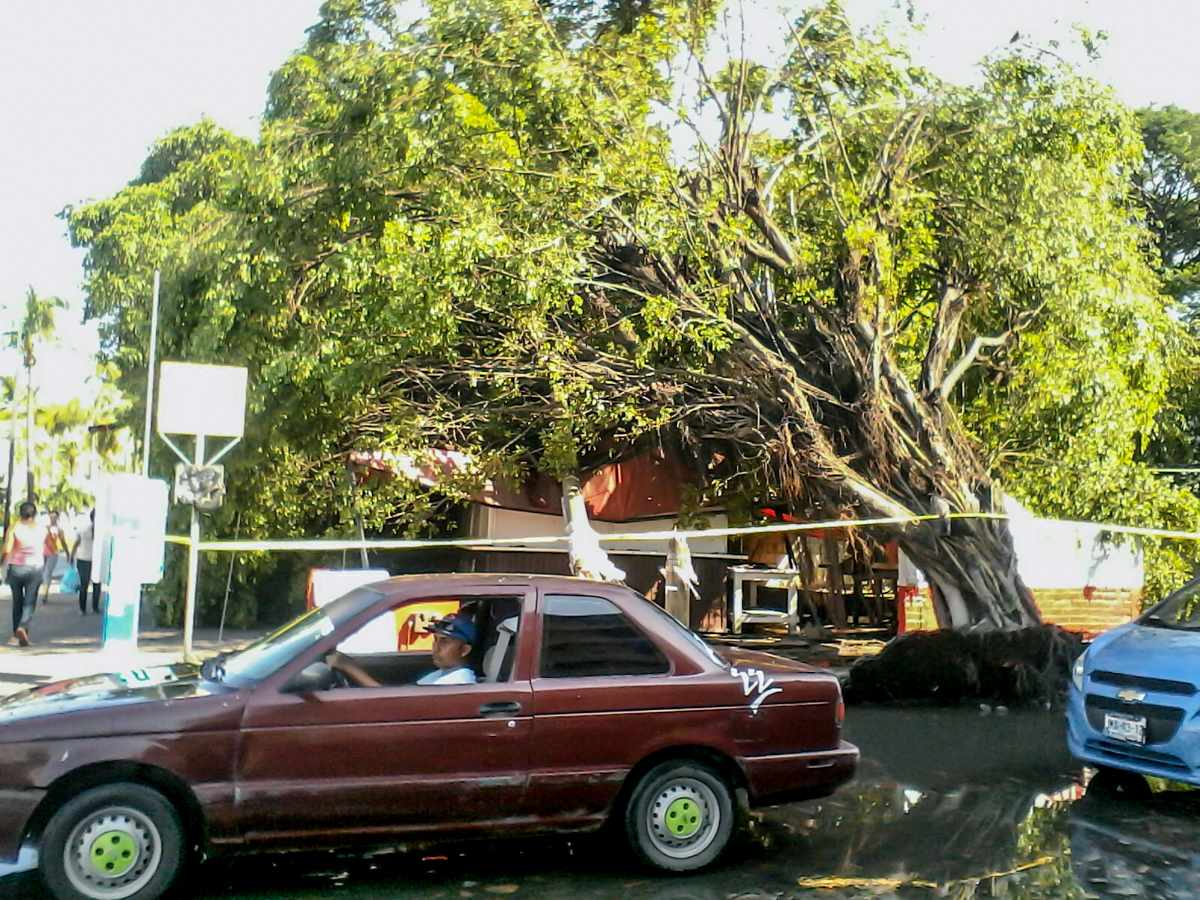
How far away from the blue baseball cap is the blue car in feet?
13.5

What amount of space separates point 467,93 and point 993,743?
7381 millimetres

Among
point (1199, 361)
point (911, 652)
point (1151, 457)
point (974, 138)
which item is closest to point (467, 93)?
point (974, 138)

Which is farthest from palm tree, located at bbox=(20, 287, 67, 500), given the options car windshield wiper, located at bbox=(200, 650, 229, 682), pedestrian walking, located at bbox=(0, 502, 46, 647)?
car windshield wiper, located at bbox=(200, 650, 229, 682)

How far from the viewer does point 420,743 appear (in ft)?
19.0

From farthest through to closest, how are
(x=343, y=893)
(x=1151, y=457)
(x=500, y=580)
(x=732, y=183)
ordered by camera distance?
(x=1151, y=457), (x=732, y=183), (x=500, y=580), (x=343, y=893)

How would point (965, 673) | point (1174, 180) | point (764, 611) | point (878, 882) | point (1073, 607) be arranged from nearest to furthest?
1. point (878, 882)
2. point (965, 673)
3. point (1073, 607)
4. point (764, 611)
5. point (1174, 180)

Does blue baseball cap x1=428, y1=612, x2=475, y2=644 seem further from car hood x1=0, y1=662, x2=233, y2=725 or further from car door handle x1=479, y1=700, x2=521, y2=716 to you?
car hood x1=0, y1=662, x2=233, y2=725

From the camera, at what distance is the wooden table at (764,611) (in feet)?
57.8

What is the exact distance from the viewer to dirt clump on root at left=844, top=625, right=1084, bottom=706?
11.8 meters

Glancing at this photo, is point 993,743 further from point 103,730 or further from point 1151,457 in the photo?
point 1151,457

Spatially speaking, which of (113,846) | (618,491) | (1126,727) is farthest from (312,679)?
(618,491)

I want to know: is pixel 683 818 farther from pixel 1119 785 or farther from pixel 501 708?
pixel 1119 785

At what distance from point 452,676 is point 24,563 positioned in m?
10.3

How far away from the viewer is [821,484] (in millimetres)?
13539
